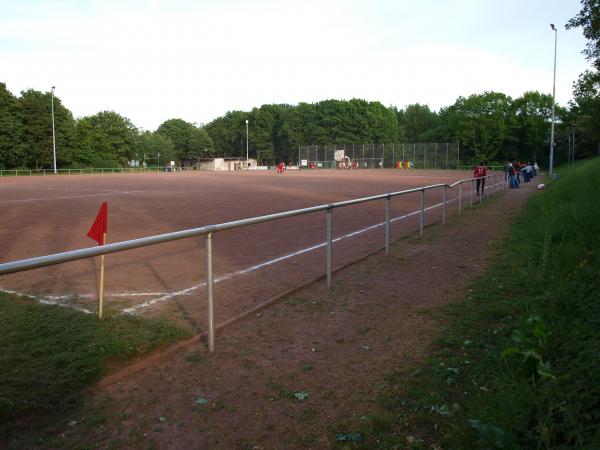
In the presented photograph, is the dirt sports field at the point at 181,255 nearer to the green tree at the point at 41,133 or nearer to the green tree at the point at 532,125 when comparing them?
the green tree at the point at 41,133

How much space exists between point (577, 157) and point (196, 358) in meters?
83.0

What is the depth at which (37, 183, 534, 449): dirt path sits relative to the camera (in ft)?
10.7

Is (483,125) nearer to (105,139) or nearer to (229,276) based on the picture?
(105,139)

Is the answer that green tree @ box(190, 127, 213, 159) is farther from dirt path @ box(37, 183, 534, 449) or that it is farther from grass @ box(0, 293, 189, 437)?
grass @ box(0, 293, 189, 437)

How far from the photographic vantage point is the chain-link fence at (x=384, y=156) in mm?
85000

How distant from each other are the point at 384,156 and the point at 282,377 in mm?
89085

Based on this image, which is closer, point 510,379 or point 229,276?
point 510,379

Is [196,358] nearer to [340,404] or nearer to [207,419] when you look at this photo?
[207,419]

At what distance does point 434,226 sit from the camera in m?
13.3

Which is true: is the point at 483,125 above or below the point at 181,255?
above

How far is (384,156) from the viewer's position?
9094 centimetres

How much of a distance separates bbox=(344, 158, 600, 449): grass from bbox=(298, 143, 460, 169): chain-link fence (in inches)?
3236

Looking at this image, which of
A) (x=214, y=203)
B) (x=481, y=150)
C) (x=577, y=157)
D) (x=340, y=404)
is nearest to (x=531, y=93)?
(x=481, y=150)

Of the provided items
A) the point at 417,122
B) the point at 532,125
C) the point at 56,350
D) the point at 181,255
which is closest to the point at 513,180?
the point at 181,255
